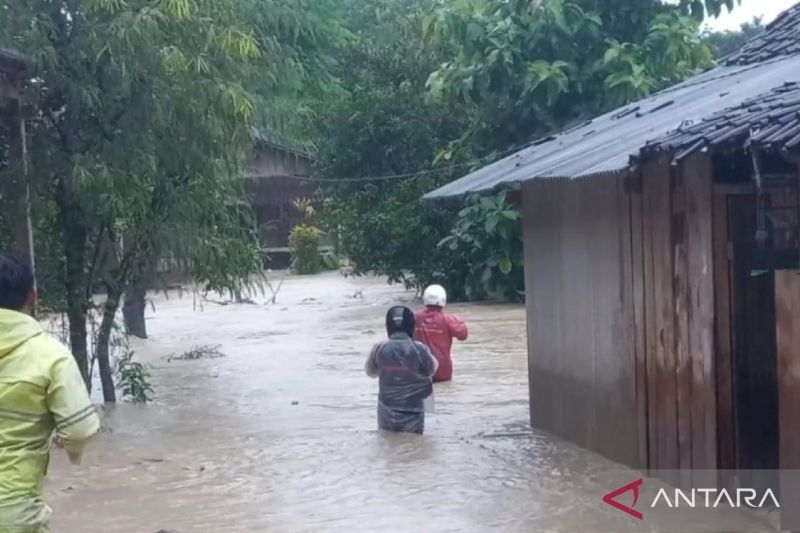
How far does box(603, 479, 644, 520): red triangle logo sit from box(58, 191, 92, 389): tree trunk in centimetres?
583

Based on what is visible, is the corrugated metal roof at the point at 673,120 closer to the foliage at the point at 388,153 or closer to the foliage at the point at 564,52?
the foliage at the point at 564,52

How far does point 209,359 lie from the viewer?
722 inches

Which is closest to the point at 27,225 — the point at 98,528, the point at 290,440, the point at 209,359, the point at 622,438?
the point at 290,440

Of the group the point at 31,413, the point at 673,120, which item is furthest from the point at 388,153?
the point at 31,413

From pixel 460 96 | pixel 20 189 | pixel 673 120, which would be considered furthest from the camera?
pixel 460 96

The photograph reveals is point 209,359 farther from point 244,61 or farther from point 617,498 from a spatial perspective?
point 617,498

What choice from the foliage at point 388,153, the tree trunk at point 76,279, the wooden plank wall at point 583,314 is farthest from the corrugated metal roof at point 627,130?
the foliage at point 388,153

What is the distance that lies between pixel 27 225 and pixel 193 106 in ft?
6.17

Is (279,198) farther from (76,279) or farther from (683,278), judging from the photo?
(683,278)

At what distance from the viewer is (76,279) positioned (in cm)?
1192

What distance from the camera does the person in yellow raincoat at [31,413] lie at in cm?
408

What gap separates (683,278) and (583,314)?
1.79 metres

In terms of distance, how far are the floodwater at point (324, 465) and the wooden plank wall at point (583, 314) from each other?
0.94 feet

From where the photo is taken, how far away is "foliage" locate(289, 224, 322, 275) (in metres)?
40.8
